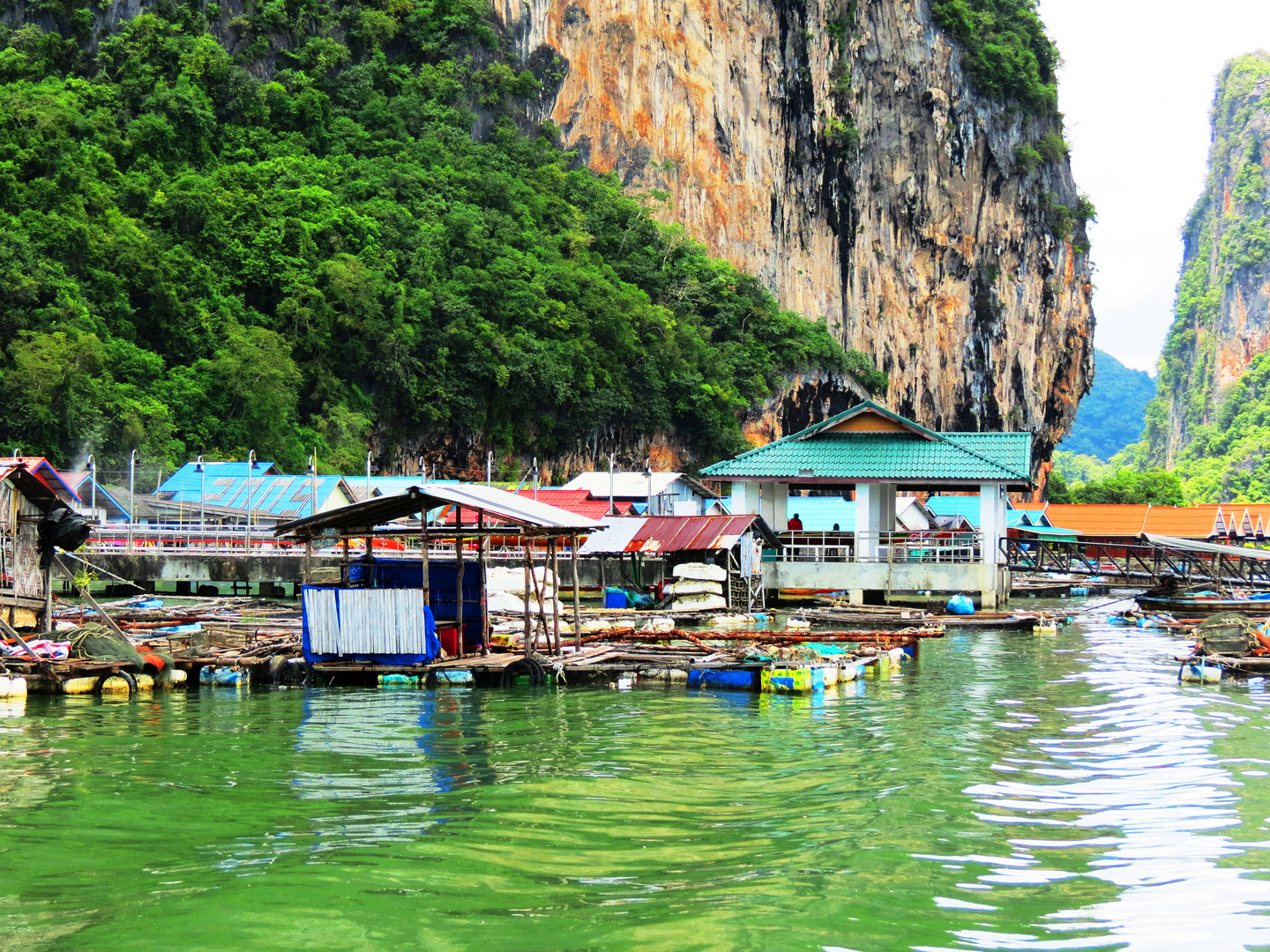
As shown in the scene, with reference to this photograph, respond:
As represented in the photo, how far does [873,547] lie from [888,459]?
2.61 meters

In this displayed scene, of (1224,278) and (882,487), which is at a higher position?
(1224,278)

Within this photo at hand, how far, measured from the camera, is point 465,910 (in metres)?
7.93

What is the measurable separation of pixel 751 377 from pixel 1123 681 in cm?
5335

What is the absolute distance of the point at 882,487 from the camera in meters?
37.2

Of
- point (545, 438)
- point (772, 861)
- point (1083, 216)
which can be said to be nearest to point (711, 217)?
point (545, 438)

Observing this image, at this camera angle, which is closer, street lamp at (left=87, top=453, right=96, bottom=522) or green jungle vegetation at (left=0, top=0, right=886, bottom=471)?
street lamp at (left=87, top=453, right=96, bottom=522)

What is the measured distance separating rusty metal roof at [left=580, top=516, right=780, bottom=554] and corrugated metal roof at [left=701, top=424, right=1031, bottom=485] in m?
2.48

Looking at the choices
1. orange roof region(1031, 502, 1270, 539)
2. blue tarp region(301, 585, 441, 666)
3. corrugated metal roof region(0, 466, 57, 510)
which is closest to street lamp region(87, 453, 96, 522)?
corrugated metal roof region(0, 466, 57, 510)

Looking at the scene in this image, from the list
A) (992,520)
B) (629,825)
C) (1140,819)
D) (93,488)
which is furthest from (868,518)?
(629,825)

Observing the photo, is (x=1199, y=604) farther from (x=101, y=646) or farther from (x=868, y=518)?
(x=101, y=646)

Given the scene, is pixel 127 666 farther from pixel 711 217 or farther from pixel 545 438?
pixel 711 217

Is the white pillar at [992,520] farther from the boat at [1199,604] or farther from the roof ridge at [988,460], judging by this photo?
the boat at [1199,604]

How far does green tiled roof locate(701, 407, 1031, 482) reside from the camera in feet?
115

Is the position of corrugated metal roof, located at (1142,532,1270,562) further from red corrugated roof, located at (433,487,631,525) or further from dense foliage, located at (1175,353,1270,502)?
dense foliage, located at (1175,353,1270,502)
